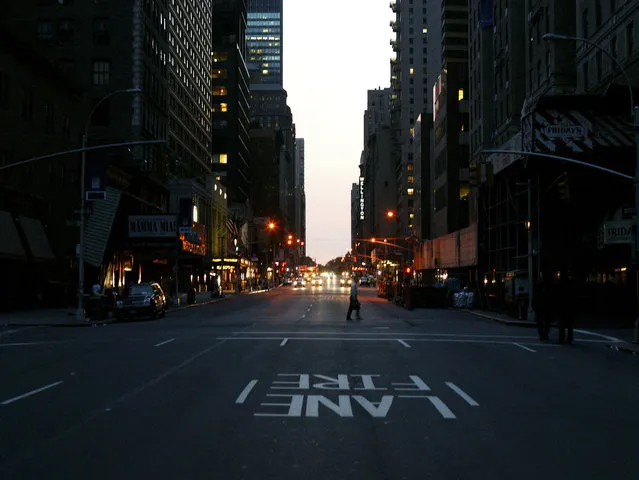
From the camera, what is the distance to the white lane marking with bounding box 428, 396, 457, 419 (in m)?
10.5

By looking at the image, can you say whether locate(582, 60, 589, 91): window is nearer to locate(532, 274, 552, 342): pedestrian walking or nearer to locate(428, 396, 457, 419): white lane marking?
locate(532, 274, 552, 342): pedestrian walking

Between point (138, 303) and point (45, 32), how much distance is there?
4266 cm

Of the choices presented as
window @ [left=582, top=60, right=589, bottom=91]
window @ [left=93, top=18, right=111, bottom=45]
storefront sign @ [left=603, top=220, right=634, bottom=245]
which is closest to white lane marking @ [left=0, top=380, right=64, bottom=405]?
storefront sign @ [left=603, top=220, right=634, bottom=245]

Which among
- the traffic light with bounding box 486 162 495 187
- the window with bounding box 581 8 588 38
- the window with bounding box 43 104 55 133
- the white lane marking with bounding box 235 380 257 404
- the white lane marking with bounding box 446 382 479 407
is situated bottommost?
the white lane marking with bounding box 446 382 479 407

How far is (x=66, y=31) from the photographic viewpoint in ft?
227

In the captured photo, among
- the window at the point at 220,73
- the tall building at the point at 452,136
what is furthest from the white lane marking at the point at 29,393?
the window at the point at 220,73

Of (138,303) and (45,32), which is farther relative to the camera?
(45,32)

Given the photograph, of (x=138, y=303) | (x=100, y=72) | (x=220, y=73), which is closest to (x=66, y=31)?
(x=100, y=72)

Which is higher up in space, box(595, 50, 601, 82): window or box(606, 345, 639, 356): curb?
box(595, 50, 601, 82): window

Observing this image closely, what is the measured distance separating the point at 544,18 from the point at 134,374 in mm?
44591

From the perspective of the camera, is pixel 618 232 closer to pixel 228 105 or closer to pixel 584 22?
pixel 584 22

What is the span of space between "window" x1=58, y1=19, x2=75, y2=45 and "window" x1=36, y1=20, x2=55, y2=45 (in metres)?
0.75

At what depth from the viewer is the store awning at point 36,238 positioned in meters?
42.2

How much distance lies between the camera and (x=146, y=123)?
73.0m
